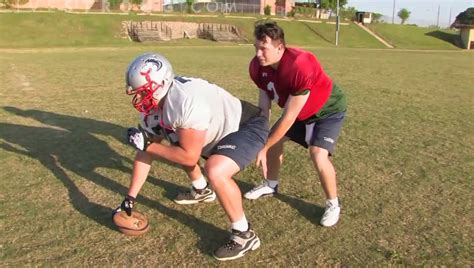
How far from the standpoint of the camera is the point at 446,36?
59.5 m

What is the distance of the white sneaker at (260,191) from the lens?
484cm

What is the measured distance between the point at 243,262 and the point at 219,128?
107 cm

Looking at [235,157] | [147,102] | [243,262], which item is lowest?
[243,262]

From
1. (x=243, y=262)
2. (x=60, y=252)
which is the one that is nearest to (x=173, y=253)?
(x=243, y=262)

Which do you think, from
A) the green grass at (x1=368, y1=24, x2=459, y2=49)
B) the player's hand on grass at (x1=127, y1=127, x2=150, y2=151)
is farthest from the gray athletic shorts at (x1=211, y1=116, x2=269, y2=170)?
the green grass at (x1=368, y1=24, x2=459, y2=49)

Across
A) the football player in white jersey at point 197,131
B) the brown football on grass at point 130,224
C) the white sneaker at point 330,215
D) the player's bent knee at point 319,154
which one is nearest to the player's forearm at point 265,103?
the football player in white jersey at point 197,131

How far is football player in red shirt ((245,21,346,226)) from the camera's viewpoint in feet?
12.9

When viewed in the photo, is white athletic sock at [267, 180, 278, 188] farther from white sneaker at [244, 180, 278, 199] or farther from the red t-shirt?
the red t-shirt

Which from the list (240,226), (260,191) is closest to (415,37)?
(260,191)

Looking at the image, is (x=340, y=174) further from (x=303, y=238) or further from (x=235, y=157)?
(x=235, y=157)

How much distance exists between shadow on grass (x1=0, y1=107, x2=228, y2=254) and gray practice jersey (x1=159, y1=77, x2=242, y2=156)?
0.78 meters

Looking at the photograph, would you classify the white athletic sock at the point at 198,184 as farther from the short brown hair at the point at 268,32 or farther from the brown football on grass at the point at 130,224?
the short brown hair at the point at 268,32

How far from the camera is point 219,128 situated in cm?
386

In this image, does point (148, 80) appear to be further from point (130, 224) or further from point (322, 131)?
point (322, 131)
